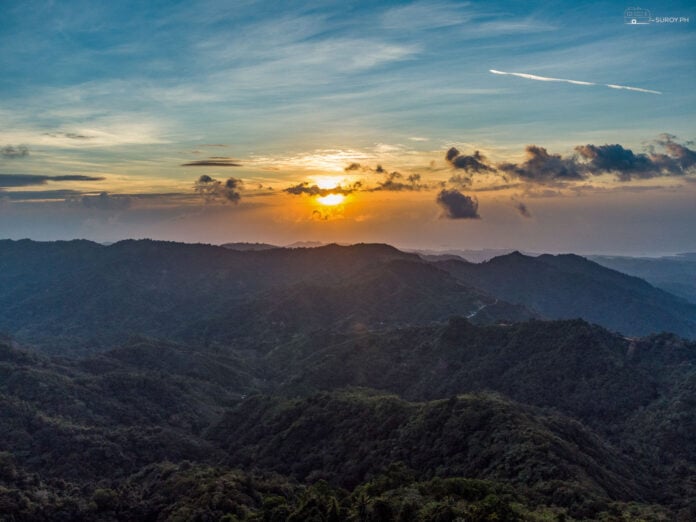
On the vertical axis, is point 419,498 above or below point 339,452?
above

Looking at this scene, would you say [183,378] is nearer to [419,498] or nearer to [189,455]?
[189,455]

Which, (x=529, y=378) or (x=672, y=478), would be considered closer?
(x=672, y=478)

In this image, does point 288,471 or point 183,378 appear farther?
point 183,378

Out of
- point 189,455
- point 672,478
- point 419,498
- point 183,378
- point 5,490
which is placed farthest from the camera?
point 183,378

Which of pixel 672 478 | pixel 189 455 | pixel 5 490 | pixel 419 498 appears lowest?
pixel 189 455

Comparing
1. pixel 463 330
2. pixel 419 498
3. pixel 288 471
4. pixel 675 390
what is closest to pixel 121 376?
pixel 288 471

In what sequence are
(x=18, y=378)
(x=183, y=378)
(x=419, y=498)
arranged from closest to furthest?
(x=419, y=498), (x=18, y=378), (x=183, y=378)

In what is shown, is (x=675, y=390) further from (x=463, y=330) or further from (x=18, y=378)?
(x=18, y=378)

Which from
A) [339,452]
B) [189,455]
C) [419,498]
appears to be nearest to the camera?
[419,498]

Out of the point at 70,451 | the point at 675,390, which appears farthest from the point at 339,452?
the point at 675,390
